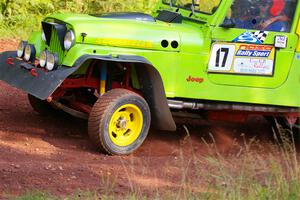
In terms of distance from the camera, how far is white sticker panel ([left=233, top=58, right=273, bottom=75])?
6906 millimetres

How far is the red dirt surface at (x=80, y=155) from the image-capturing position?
18.2 feet

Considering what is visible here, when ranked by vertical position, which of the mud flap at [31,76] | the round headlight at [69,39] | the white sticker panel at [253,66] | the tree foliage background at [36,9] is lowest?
the tree foliage background at [36,9]

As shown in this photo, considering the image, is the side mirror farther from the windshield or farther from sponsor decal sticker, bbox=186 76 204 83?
sponsor decal sticker, bbox=186 76 204 83

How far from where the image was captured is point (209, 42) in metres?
6.87

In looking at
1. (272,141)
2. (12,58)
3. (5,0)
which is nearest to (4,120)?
(12,58)

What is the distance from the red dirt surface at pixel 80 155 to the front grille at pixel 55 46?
0.91m

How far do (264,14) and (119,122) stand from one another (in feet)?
6.19

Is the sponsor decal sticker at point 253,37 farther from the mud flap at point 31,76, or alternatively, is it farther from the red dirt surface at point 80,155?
the mud flap at point 31,76

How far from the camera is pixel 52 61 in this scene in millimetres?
6457

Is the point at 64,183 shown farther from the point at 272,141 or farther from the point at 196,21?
the point at 272,141

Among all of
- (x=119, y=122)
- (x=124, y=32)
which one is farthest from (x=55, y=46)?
(x=119, y=122)

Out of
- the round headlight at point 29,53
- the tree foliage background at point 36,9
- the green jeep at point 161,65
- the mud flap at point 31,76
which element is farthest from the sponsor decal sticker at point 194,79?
the tree foliage background at point 36,9

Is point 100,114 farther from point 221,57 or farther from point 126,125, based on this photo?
point 221,57

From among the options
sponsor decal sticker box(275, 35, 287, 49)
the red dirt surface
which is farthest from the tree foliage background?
sponsor decal sticker box(275, 35, 287, 49)
